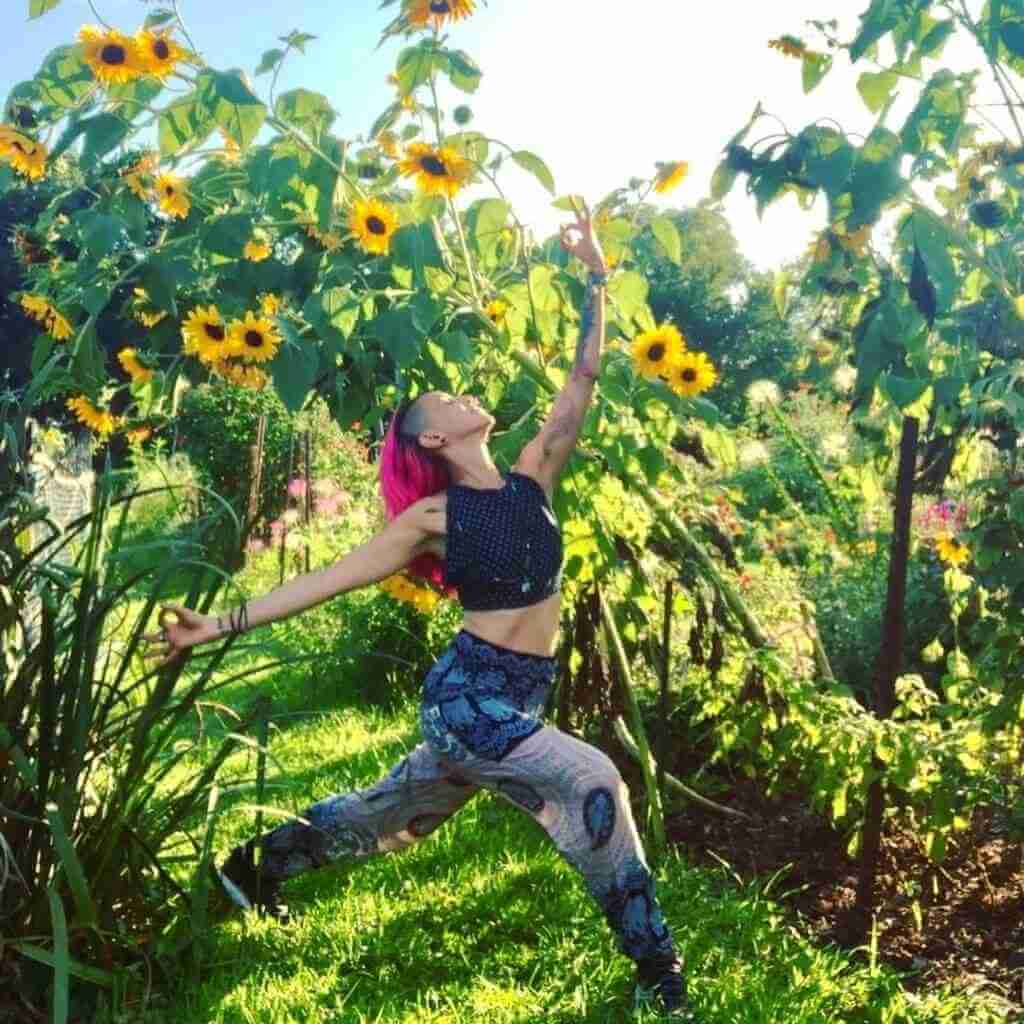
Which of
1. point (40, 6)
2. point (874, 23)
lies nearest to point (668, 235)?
point (874, 23)

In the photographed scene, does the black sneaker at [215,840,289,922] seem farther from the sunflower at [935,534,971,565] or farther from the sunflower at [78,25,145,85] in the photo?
the sunflower at [935,534,971,565]

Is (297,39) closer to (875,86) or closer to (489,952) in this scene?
(875,86)

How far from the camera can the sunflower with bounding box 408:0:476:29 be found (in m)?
2.71

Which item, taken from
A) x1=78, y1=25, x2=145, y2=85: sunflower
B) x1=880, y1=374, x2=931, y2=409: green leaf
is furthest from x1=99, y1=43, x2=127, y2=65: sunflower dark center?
x1=880, y1=374, x2=931, y2=409: green leaf

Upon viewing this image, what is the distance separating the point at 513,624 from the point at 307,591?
45 centimetres

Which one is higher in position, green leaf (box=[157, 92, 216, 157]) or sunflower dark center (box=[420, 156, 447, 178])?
green leaf (box=[157, 92, 216, 157])

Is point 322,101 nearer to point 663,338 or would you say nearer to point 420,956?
point 663,338

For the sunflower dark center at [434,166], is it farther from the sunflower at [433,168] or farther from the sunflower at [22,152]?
the sunflower at [22,152]

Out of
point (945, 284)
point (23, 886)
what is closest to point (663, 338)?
point (945, 284)

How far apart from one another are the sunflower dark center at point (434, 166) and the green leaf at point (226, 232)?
424 millimetres

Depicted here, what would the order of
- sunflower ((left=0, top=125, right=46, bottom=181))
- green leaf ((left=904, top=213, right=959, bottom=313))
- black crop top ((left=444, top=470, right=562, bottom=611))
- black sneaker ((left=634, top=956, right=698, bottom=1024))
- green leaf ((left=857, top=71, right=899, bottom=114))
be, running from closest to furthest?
1. green leaf ((left=904, top=213, right=959, bottom=313))
2. green leaf ((left=857, top=71, right=899, bottom=114))
3. black sneaker ((left=634, top=956, right=698, bottom=1024))
4. black crop top ((left=444, top=470, right=562, bottom=611))
5. sunflower ((left=0, top=125, right=46, bottom=181))

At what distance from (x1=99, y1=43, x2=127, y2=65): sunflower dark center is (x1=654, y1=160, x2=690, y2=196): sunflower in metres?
1.26

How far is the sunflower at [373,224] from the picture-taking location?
2770 millimetres

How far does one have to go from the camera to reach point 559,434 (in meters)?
2.73
